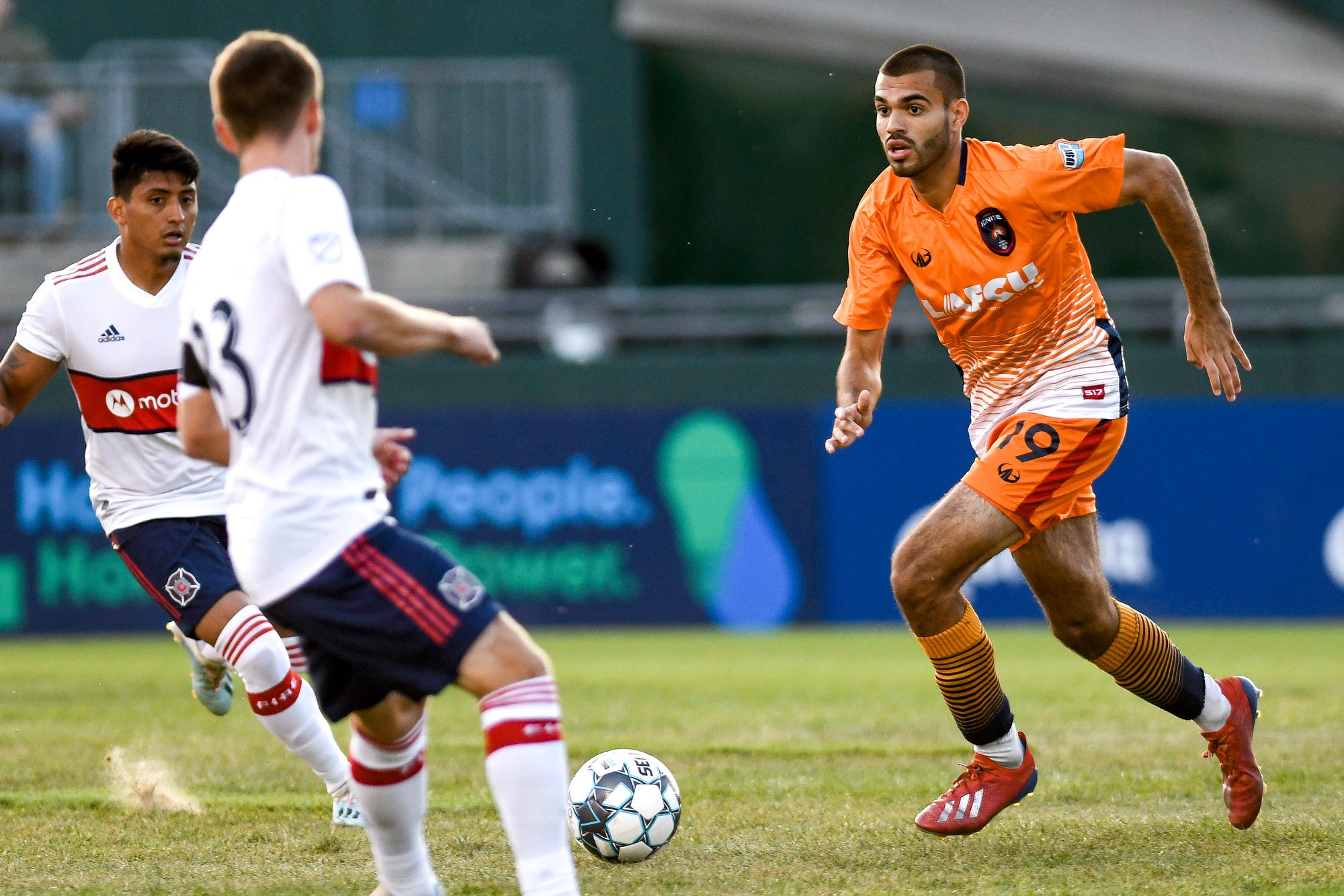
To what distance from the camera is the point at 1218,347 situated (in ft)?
19.0

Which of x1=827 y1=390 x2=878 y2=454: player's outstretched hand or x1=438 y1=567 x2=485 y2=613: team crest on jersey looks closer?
x1=438 y1=567 x2=485 y2=613: team crest on jersey

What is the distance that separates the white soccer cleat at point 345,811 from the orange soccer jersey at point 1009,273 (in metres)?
2.36

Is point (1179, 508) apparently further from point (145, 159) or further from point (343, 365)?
point (343, 365)

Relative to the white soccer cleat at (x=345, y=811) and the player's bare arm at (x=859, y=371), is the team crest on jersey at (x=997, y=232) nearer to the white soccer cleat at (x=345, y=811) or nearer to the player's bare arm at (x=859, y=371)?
the player's bare arm at (x=859, y=371)

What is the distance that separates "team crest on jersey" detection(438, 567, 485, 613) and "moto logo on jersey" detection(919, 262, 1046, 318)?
230 centimetres

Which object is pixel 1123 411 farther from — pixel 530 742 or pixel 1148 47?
pixel 1148 47

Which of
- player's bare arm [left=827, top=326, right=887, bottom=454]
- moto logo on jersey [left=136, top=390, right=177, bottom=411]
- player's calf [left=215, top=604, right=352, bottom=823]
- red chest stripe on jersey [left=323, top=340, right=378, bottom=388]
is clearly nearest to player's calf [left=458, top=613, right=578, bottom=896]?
red chest stripe on jersey [left=323, top=340, right=378, bottom=388]

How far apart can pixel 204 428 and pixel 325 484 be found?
0.50 metres

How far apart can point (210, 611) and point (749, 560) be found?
9.70 meters

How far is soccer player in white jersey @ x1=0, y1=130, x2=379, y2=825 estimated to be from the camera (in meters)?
5.90

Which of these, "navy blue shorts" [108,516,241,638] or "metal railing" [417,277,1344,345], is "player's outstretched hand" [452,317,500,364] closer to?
"navy blue shorts" [108,516,241,638]

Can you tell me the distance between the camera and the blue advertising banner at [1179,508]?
49.7 ft

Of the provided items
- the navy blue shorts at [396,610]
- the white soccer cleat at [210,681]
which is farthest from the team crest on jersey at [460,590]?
the white soccer cleat at [210,681]

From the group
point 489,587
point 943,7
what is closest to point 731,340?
point 489,587
